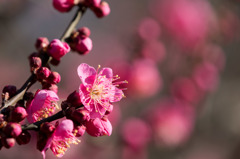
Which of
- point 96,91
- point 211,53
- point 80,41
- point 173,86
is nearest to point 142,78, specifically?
point 173,86

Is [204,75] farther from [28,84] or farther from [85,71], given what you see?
[28,84]

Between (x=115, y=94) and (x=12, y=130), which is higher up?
(x=115, y=94)

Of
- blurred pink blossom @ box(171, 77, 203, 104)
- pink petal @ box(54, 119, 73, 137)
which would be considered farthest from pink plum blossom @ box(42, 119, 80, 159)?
blurred pink blossom @ box(171, 77, 203, 104)

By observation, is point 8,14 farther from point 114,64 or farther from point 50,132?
point 50,132

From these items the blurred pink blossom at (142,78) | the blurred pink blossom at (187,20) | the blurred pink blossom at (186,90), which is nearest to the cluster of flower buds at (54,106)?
the blurred pink blossom at (142,78)

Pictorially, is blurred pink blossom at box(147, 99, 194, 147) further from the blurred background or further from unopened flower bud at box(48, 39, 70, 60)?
unopened flower bud at box(48, 39, 70, 60)

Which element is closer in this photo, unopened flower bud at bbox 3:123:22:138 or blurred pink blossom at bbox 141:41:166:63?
unopened flower bud at bbox 3:123:22:138

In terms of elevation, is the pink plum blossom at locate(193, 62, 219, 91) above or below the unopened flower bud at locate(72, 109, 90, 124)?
above
